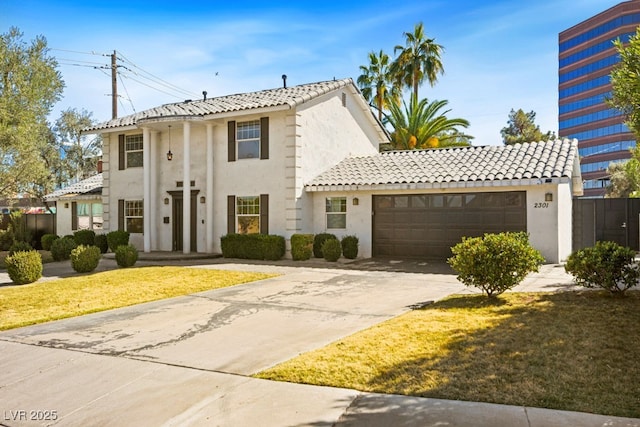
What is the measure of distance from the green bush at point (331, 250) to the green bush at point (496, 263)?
8088 mm

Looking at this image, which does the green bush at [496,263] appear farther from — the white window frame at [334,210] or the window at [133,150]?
the window at [133,150]

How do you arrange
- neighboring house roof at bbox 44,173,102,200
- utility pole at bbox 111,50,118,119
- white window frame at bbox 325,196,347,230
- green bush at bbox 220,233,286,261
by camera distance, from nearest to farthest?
green bush at bbox 220,233,286,261 < white window frame at bbox 325,196,347,230 < neighboring house roof at bbox 44,173,102,200 < utility pole at bbox 111,50,118,119

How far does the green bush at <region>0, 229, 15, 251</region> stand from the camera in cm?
2295

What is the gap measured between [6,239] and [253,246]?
45.7ft

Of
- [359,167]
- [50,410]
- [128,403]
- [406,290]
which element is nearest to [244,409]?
[128,403]

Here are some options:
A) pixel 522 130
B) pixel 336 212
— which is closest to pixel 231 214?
pixel 336 212

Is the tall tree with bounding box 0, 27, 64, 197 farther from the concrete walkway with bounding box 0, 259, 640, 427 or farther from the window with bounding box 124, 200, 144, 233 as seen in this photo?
the concrete walkway with bounding box 0, 259, 640, 427

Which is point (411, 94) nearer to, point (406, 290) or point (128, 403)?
point (406, 290)

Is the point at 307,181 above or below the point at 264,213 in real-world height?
above

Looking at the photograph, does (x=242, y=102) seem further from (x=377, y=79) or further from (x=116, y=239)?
(x=377, y=79)

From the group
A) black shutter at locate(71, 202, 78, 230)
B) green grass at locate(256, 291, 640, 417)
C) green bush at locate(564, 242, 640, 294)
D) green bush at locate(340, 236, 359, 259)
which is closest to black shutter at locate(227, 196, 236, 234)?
green bush at locate(340, 236, 359, 259)

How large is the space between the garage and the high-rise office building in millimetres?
74952

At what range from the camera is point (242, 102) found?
769 inches

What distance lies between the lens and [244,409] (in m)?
4.50
